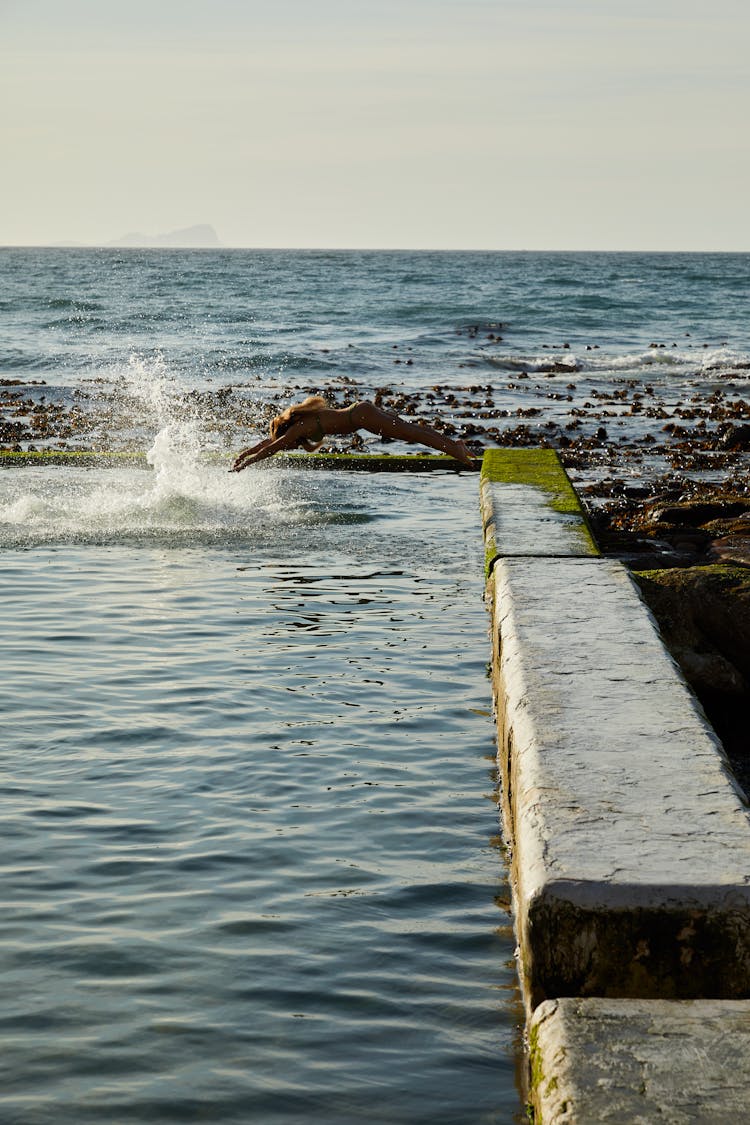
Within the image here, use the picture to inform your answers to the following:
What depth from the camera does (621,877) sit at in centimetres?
313

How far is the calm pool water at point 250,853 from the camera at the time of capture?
3488mm

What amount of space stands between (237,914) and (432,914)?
69 cm

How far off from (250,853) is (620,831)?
6.02 feet

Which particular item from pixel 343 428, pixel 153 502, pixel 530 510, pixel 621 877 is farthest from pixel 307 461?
pixel 621 877

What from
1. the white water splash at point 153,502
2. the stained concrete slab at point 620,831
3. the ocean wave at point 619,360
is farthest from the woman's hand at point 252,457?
the ocean wave at point 619,360

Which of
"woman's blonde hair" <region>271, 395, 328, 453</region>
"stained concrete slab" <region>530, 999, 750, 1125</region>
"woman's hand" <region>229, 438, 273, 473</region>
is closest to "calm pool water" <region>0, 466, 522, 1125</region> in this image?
"stained concrete slab" <region>530, 999, 750, 1125</region>

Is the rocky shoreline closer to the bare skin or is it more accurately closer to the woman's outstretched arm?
the bare skin

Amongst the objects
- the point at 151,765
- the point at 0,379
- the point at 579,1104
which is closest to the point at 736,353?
the point at 0,379

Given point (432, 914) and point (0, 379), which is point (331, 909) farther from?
point (0, 379)

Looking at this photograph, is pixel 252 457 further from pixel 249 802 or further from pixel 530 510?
pixel 249 802

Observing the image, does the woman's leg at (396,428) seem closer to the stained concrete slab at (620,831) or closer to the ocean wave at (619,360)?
the stained concrete slab at (620,831)

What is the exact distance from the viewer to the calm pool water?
11.4ft

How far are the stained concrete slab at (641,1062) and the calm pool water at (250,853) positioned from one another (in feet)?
1.99

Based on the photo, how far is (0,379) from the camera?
30.1 m
